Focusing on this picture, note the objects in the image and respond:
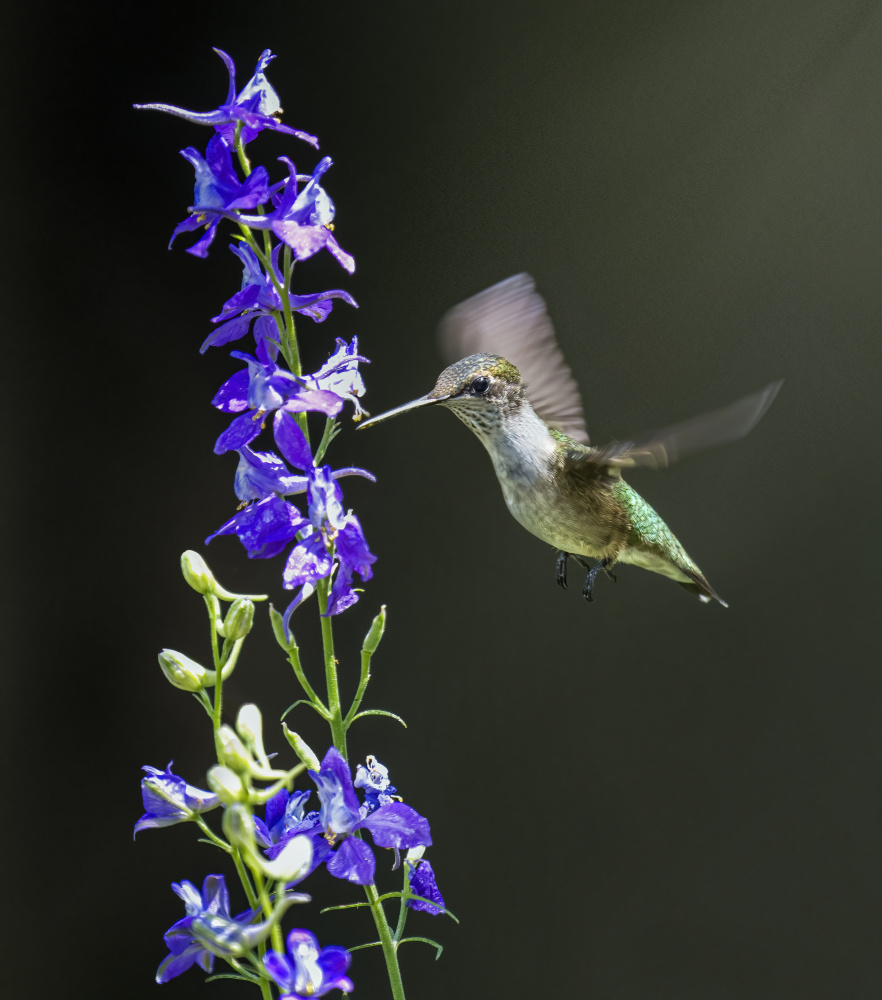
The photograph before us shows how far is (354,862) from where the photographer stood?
44 cm

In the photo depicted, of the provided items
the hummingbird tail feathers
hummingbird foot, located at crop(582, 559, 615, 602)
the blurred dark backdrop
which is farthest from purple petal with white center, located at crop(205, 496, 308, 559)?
the blurred dark backdrop

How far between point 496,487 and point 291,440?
127 centimetres

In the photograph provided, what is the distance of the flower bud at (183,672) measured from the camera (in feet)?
1.54

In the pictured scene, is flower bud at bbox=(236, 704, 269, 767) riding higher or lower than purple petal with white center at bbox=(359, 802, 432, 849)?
higher

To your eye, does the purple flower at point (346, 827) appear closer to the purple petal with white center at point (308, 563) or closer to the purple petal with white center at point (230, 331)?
the purple petal with white center at point (308, 563)

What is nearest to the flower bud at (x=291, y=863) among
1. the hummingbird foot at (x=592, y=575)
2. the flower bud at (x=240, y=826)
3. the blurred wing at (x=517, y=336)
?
the flower bud at (x=240, y=826)

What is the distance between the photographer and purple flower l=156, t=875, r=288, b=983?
39 centimetres

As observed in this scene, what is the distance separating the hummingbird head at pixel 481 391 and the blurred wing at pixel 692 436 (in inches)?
4.2

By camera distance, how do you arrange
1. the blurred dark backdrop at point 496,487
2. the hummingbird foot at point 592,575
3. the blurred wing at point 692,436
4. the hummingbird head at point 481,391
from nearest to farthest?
1. the blurred wing at point 692,436
2. the hummingbird head at point 481,391
3. the hummingbird foot at point 592,575
4. the blurred dark backdrop at point 496,487

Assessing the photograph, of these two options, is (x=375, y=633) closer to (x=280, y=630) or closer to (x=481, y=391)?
(x=280, y=630)

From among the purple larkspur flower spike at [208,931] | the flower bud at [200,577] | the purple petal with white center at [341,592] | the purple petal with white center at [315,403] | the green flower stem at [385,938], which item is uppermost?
the purple petal with white center at [315,403]

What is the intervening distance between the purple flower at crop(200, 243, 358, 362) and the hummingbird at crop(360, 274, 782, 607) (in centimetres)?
14

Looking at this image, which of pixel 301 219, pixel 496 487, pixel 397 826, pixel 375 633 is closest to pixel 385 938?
pixel 397 826

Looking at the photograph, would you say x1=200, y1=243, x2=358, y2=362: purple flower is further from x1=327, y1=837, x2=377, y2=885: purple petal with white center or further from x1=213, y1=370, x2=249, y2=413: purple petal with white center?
x1=327, y1=837, x2=377, y2=885: purple petal with white center
